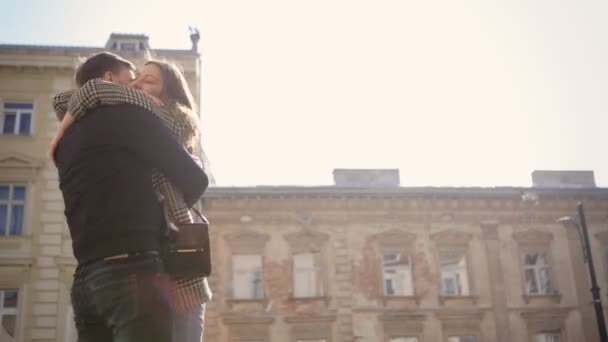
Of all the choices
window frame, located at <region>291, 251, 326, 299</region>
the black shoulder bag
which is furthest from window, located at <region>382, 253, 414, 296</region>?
the black shoulder bag

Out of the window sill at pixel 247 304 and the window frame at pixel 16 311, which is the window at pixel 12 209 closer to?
the window frame at pixel 16 311

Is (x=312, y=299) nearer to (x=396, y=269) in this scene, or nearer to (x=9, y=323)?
(x=396, y=269)

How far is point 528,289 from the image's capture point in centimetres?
2453

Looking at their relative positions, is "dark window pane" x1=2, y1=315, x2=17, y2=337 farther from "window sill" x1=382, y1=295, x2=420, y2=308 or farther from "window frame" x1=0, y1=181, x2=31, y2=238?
"window sill" x1=382, y1=295, x2=420, y2=308

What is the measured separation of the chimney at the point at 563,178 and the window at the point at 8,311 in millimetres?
21045

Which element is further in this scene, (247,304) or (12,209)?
(247,304)

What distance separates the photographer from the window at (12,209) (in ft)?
65.2

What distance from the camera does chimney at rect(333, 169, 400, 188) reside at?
26.7m

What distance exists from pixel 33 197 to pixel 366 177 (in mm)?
12784

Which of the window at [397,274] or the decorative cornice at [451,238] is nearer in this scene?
the window at [397,274]

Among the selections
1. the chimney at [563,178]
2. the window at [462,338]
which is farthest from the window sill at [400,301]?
the chimney at [563,178]

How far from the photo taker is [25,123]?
69.1 ft

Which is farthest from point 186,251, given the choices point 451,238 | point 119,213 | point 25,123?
point 451,238

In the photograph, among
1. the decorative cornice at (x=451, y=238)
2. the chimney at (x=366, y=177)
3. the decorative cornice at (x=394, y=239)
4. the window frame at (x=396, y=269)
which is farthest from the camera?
the chimney at (x=366, y=177)
